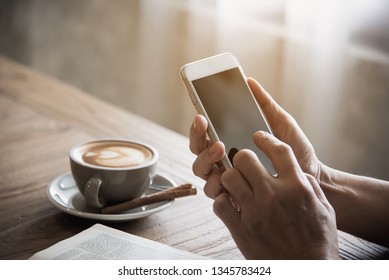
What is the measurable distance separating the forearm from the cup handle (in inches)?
12.9

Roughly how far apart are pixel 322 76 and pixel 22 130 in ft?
2.74

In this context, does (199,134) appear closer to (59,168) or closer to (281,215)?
(281,215)

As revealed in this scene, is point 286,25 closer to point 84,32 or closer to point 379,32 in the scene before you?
point 379,32

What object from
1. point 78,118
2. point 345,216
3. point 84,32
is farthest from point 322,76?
point 84,32

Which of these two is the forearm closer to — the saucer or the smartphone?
the smartphone

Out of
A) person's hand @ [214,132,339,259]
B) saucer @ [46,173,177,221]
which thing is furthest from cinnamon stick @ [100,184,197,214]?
person's hand @ [214,132,339,259]

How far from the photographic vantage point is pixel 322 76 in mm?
1592

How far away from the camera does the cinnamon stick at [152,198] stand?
0.83 metres

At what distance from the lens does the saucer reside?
0.80 metres

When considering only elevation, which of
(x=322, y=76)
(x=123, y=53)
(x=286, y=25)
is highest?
(x=286, y=25)

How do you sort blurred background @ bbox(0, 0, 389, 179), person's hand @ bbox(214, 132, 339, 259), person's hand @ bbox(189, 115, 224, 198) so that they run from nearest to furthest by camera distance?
person's hand @ bbox(214, 132, 339, 259), person's hand @ bbox(189, 115, 224, 198), blurred background @ bbox(0, 0, 389, 179)

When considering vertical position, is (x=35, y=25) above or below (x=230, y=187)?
below

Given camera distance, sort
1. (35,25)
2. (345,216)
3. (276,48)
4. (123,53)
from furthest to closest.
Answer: (35,25), (123,53), (276,48), (345,216)

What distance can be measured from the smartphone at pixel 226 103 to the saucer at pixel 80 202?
136 millimetres
